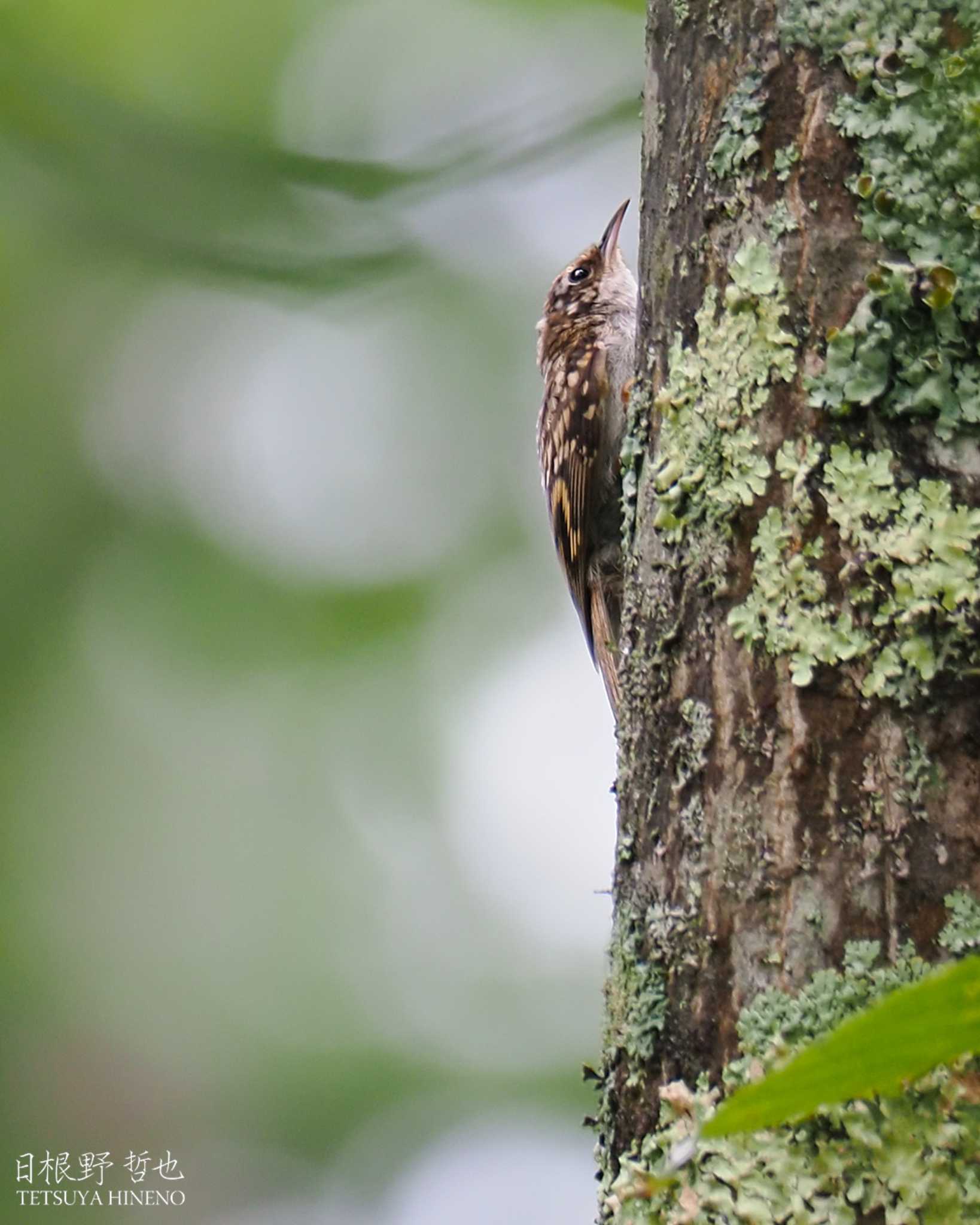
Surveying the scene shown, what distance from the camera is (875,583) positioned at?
4.92 feet

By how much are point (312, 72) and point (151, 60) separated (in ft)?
4.34

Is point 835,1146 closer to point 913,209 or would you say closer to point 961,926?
point 961,926

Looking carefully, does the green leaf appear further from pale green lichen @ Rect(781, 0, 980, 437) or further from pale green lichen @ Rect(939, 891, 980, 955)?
pale green lichen @ Rect(781, 0, 980, 437)

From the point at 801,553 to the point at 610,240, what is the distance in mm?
3704

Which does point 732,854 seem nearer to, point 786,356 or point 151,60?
point 786,356

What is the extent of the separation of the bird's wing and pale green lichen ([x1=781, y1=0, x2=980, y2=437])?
2524 mm

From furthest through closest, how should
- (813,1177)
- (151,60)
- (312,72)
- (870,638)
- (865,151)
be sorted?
(312,72) → (151,60) → (865,151) → (870,638) → (813,1177)

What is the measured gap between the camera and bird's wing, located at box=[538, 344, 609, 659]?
4.21 meters

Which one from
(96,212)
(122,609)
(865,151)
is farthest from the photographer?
(122,609)

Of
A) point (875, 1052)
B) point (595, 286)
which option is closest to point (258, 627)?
point (595, 286)

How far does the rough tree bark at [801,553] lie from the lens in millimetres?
1444

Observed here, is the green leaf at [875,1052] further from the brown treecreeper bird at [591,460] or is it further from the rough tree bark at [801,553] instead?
the brown treecreeper bird at [591,460]

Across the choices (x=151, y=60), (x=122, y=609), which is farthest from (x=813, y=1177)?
(x=122, y=609)

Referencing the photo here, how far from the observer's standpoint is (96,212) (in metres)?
7.19
